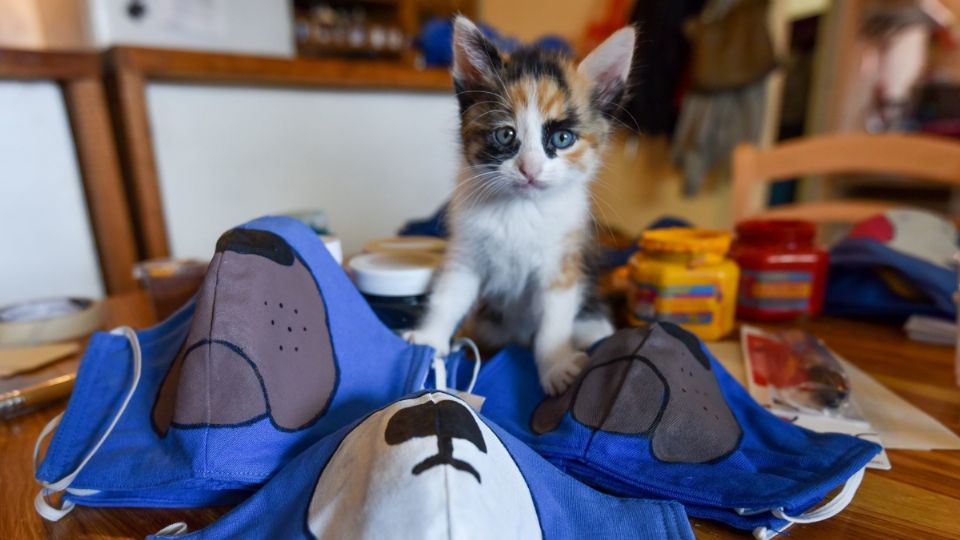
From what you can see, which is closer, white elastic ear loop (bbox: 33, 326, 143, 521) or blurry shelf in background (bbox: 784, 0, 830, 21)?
white elastic ear loop (bbox: 33, 326, 143, 521)

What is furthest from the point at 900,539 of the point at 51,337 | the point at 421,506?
the point at 51,337

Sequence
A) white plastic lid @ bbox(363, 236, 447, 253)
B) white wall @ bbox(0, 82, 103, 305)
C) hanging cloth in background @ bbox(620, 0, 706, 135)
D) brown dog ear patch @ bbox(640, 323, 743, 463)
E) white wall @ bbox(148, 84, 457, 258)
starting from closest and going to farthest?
1. brown dog ear patch @ bbox(640, 323, 743, 463)
2. white plastic lid @ bbox(363, 236, 447, 253)
3. white wall @ bbox(0, 82, 103, 305)
4. white wall @ bbox(148, 84, 457, 258)
5. hanging cloth in background @ bbox(620, 0, 706, 135)

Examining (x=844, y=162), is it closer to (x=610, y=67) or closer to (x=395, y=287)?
(x=610, y=67)

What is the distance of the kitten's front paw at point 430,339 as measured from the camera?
1.73ft

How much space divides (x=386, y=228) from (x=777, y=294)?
1.32m

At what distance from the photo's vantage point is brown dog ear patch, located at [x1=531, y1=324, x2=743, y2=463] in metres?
0.36

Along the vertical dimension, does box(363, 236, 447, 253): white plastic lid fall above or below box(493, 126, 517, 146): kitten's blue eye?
below

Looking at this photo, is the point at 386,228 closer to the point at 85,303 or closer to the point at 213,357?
the point at 85,303

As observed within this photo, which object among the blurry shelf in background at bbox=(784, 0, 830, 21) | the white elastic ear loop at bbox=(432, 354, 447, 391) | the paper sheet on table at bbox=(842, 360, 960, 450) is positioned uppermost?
the blurry shelf in background at bbox=(784, 0, 830, 21)

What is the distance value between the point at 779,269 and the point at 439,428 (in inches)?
23.8

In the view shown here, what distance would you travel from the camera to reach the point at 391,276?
55 cm

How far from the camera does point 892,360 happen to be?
59 centimetres

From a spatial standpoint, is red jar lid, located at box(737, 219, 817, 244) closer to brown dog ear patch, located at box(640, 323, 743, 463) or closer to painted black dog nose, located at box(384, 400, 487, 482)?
brown dog ear patch, located at box(640, 323, 743, 463)

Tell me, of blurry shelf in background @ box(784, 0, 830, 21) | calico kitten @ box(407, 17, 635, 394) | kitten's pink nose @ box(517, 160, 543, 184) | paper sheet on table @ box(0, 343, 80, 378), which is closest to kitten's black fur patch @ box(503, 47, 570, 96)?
calico kitten @ box(407, 17, 635, 394)
